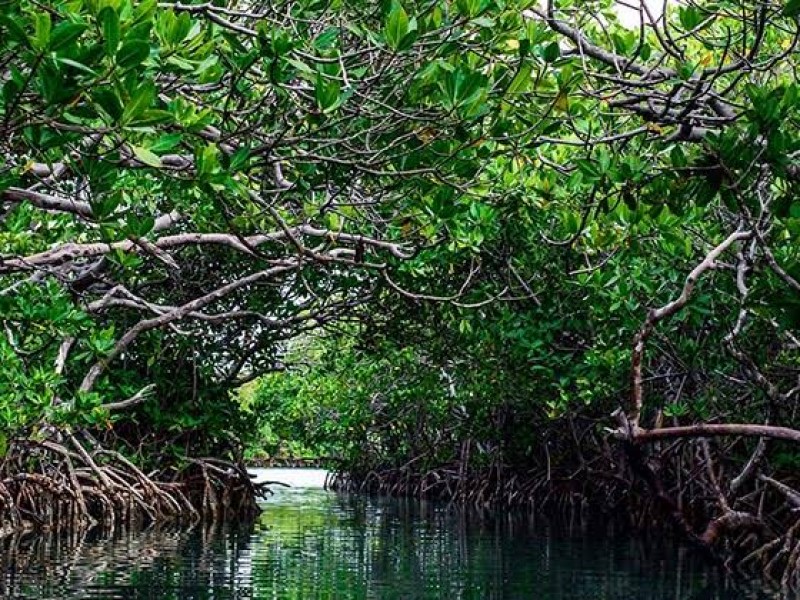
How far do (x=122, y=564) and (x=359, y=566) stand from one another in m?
1.73

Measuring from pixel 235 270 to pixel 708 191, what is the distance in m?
8.42

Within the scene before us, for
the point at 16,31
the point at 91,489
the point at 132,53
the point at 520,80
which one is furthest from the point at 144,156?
the point at 91,489

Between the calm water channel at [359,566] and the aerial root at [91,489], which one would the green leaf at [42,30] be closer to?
the calm water channel at [359,566]

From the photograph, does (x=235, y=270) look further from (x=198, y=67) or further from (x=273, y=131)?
(x=198, y=67)

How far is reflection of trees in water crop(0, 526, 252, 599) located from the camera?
682cm

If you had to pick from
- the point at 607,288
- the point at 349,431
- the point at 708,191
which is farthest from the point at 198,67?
the point at 349,431

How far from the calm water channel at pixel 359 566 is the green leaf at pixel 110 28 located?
443 centimetres

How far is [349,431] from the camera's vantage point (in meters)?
23.0

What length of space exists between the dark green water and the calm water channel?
0.03ft

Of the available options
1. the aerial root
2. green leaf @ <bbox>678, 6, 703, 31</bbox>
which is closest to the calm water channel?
the aerial root

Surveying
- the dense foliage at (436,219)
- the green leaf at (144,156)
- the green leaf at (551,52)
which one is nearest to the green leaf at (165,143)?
the dense foliage at (436,219)

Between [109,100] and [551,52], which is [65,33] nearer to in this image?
[109,100]

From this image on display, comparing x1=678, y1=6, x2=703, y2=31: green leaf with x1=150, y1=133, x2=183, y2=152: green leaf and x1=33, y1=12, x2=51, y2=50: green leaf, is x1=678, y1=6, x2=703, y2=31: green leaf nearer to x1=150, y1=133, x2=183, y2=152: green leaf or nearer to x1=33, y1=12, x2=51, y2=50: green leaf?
x1=150, y1=133, x2=183, y2=152: green leaf

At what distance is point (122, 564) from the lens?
8.20 meters
